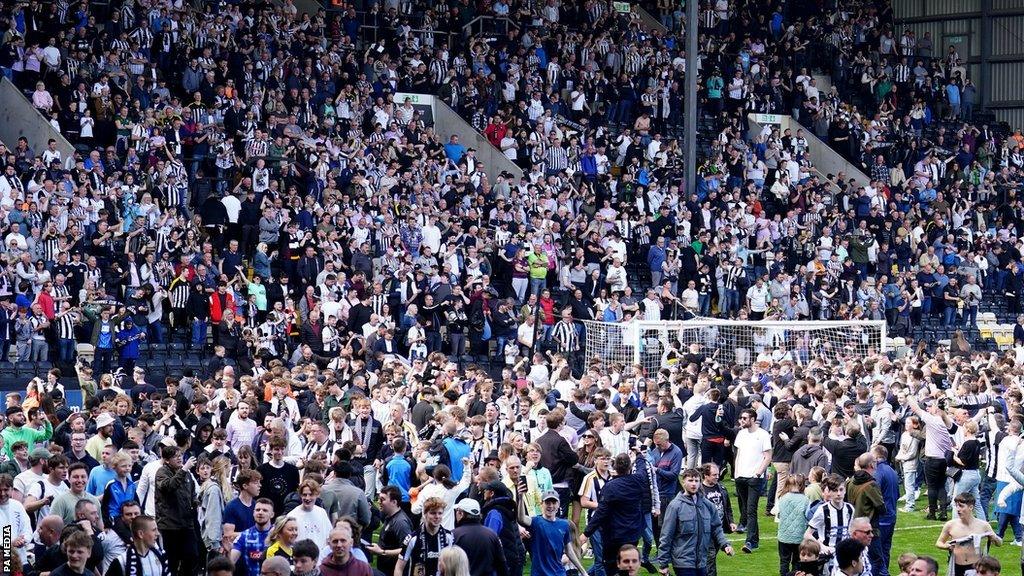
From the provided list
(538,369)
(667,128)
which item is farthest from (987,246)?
(538,369)

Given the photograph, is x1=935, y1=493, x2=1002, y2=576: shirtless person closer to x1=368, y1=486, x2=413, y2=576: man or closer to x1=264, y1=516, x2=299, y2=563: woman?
x1=368, y1=486, x2=413, y2=576: man

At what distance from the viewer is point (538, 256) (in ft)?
100

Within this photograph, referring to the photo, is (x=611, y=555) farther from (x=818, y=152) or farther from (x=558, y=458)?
(x=818, y=152)

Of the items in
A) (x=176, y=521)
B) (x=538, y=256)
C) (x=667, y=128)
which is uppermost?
(x=667, y=128)

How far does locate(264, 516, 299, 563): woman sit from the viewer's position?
1098 centimetres

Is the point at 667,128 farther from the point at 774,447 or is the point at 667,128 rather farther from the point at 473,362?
the point at 774,447

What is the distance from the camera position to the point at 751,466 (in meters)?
16.4

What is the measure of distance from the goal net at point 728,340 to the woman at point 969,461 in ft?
32.9

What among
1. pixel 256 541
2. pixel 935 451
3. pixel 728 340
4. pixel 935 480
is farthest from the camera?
pixel 728 340

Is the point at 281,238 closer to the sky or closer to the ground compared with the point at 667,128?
closer to the ground

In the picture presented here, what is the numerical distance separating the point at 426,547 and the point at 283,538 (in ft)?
3.77

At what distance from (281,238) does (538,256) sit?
16.9ft

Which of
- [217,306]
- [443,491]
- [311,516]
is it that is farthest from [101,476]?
[217,306]

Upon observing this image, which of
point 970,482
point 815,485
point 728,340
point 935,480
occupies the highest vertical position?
point 728,340
